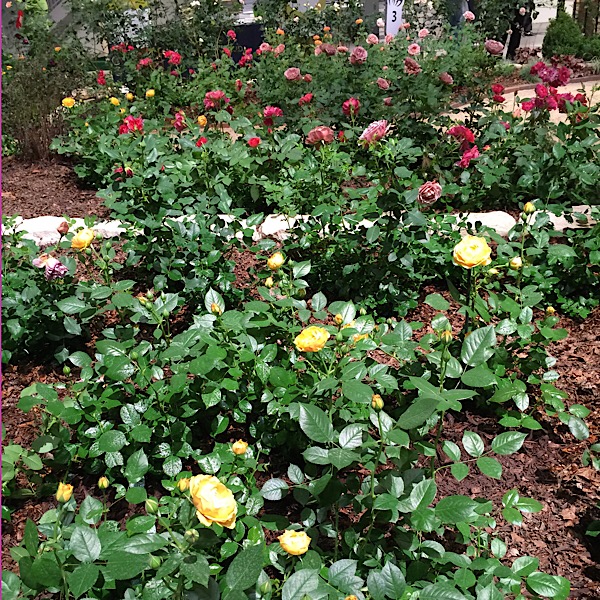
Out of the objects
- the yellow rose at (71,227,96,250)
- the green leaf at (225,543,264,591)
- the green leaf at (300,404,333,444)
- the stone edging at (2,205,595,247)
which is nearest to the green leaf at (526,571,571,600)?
the green leaf at (300,404,333,444)

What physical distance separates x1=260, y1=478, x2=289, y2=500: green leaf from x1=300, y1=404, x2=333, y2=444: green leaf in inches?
7.6

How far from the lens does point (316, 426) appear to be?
4.71 feet

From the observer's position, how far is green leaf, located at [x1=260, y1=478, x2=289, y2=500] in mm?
1531

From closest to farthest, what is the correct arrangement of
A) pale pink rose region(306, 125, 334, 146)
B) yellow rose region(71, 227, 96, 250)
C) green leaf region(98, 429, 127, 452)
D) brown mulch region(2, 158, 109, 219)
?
green leaf region(98, 429, 127, 452), yellow rose region(71, 227, 96, 250), pale pink rose region(306, 125, 334, 146), brown mulch region(2, 158, 109, 219)

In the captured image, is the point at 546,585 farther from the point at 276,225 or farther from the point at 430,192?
the point at 276,225

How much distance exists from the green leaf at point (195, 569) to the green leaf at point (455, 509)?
1.77 ft

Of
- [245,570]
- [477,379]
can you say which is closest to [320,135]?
[477,379]

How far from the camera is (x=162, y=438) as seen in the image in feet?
6.22

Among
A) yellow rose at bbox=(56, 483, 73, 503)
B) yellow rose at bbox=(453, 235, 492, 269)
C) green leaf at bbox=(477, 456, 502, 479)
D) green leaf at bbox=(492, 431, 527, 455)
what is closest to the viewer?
yellow rose at bbox=(56, 483, 73, 503)

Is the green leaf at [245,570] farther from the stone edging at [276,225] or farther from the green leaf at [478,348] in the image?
the stone edging at [276,225]

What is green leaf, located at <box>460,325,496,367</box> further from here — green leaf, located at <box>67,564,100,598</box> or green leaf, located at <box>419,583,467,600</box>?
green leaf, located at <box>67,564,100,598</box>

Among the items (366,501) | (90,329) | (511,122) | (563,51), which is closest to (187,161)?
(90,329)

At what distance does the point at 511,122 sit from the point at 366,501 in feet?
10.6

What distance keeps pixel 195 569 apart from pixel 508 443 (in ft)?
2.80
